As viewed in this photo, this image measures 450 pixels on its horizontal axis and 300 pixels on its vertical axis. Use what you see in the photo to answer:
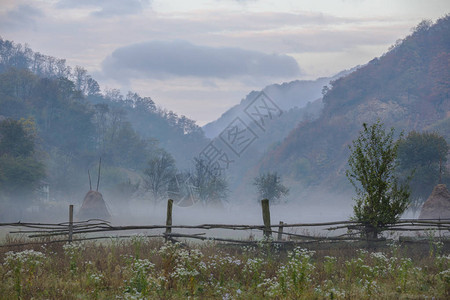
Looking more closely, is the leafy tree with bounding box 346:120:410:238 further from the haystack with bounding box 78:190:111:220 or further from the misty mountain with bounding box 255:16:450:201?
the misty mountain with bounding box 255:16:450:201

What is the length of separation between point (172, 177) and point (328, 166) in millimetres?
60406

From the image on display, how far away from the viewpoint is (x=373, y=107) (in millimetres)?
121188

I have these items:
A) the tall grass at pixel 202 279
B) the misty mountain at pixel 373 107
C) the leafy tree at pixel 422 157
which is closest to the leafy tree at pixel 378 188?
the tall grass at pixel 202 279

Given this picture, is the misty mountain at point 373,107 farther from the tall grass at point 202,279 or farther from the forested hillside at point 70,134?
the tall grass at point 202,279

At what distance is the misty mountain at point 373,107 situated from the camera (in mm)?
110250

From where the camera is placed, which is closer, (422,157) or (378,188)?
(378,188)

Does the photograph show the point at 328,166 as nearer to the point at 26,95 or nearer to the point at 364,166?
the point at 26,95

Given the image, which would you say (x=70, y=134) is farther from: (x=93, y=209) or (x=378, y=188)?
(x=378, y=188)

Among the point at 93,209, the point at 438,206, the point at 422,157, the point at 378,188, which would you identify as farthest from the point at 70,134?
the point at 378,188

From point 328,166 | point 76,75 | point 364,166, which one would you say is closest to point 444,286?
point 364,166

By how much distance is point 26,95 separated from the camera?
106500mm

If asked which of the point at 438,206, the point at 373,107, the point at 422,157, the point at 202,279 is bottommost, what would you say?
the point at 202,279

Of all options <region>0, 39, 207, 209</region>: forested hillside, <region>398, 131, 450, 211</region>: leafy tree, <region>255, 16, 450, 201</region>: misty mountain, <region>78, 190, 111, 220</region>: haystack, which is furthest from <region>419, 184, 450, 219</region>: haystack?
<region>255, 16, 450, 201</region>: misty mountain

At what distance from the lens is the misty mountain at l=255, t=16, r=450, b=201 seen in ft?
362
